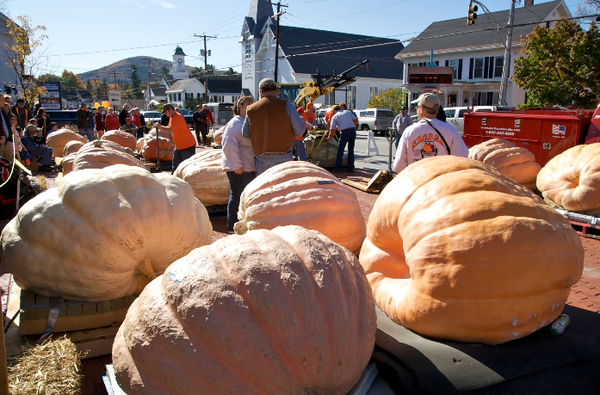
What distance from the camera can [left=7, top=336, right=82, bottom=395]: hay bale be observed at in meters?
2.08

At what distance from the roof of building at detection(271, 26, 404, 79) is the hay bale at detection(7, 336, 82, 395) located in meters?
46.5

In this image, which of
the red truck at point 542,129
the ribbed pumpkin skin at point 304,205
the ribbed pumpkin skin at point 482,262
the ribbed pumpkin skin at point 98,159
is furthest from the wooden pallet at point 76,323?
the red truck at point 542,129

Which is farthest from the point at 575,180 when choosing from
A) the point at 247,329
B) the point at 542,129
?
the point at 247,329

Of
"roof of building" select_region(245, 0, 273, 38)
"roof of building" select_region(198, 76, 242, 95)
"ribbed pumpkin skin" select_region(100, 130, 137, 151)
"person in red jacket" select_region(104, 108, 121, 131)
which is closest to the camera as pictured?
"ribbed pumpkin skin" select_region(100, 130, 137, 151)

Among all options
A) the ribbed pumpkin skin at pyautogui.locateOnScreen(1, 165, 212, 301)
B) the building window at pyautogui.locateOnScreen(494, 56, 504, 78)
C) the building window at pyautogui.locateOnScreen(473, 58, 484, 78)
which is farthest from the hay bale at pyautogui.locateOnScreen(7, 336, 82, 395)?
the building window at pyautogui.locateOnScreen(473, 58, 484, 78)

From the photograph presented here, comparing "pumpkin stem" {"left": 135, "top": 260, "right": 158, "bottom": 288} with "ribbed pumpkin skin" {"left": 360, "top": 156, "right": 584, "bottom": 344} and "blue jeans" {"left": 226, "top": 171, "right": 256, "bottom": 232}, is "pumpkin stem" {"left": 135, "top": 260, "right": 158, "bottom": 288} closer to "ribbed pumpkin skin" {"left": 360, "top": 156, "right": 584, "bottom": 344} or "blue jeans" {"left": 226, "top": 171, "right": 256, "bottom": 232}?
"ribbed pumpkin skin" {"left": 360, "top": 156, "right": 584, "bottom": 344}

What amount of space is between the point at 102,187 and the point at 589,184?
19.2 feet

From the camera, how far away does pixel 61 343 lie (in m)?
2.45

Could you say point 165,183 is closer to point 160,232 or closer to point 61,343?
point 160,232

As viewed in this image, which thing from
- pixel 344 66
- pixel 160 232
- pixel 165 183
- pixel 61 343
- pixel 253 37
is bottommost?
pixel 61 343

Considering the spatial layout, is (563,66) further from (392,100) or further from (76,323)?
(76,323)

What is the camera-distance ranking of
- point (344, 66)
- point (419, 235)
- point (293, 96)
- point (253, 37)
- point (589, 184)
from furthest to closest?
point (253, 37)
point (344, 66)
point (293, 96)
point (589, 184)
point (419, 235)

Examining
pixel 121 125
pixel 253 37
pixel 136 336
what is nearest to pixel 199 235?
pixel 136 336

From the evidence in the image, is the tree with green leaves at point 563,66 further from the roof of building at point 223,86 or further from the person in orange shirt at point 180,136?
the roof of building at point 223,86
